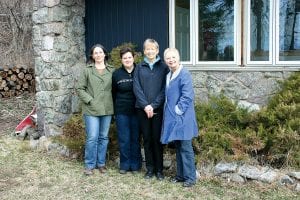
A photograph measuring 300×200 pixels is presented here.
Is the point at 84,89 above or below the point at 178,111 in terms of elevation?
above

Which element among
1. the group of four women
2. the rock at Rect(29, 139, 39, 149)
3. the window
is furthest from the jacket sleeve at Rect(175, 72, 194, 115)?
the rock at Rect(29, 139, 39, 149)

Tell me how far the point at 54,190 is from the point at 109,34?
11.1 feet

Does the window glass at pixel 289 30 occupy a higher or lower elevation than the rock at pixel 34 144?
higher

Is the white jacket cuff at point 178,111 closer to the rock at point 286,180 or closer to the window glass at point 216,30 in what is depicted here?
the rock at point 286,180

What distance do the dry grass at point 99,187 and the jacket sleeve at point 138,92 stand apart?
1001mm

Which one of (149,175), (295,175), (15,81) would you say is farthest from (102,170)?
(15,81)

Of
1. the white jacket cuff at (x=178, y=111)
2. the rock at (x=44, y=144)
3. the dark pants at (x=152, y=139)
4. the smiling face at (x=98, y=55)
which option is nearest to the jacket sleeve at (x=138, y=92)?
the dark pants at (x=152, y=139)

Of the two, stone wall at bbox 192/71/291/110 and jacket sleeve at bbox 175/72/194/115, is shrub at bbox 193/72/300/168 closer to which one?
Result: stone wall at bbox 192/71/291/110

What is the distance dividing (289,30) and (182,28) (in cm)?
171

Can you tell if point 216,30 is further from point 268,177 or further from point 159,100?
Answer: point 268,177

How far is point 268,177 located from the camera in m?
4.97

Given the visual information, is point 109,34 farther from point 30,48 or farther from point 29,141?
point 30,48

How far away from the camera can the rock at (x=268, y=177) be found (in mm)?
4953

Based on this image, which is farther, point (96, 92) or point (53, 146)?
point (53, 146)
